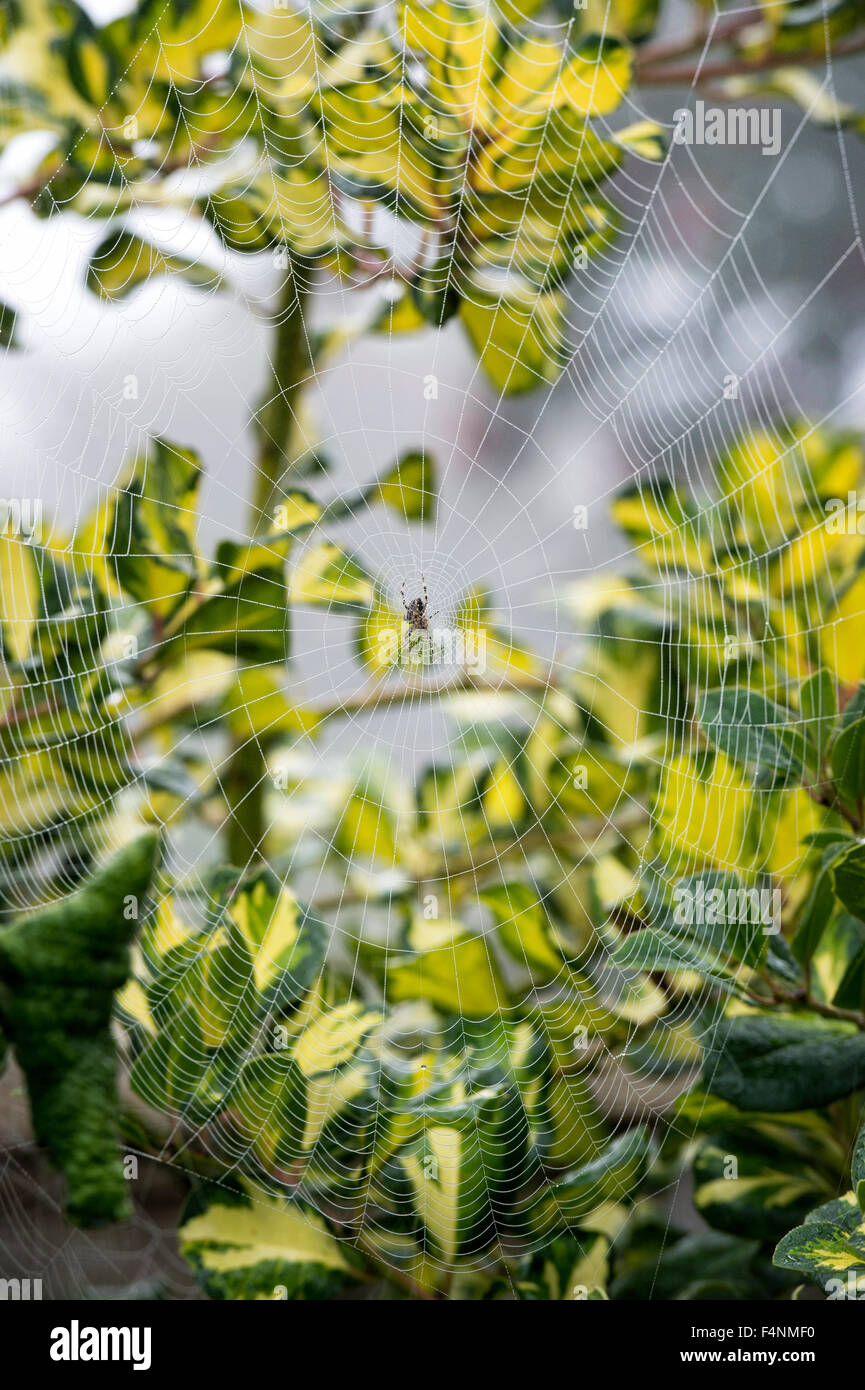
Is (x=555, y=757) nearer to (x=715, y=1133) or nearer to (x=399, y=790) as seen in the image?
(x=399, y=790)

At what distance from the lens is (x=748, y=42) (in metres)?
0.70

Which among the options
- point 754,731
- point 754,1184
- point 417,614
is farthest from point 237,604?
point 754,1184

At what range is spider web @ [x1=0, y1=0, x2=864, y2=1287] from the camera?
0.65 meters

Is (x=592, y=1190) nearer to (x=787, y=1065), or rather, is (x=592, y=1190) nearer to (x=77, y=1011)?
(x=787, y=1065)

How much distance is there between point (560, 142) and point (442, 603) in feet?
1.08

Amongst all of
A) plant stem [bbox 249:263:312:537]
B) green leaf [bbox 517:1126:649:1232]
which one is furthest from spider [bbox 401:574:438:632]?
green leaf [bbox 517:1126:649:1232]

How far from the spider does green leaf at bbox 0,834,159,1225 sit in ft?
1.10

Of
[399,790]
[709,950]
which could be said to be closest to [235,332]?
[399,790]

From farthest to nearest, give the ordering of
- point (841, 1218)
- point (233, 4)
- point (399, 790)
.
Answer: point (399, 790) < point (233, 4) < point (841, 1218)

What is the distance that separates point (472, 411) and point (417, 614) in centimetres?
16

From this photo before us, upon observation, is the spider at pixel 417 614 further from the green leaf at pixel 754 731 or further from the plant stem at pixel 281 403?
the green leaf at pixel 754 731

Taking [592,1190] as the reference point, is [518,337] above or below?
above

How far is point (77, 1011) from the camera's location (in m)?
0.49

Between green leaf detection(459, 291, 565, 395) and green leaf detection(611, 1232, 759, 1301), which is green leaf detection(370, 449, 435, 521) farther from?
green leaf detection(611, 1232, 759, 1301)
